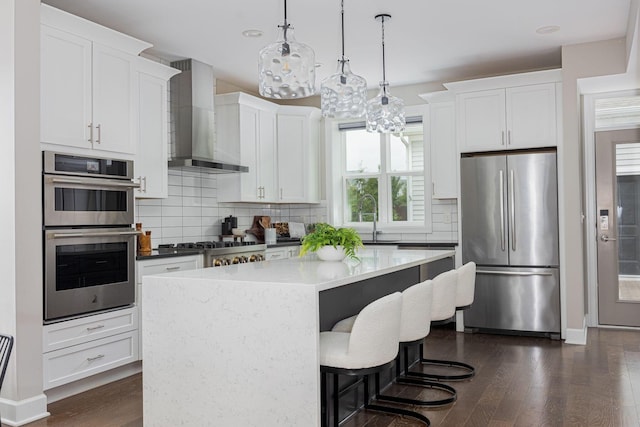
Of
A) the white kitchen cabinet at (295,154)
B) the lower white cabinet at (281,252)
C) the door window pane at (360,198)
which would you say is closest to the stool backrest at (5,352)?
the lower white cabinet at (281,252)

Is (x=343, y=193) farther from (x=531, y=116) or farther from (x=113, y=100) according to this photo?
(x=113, y=100)

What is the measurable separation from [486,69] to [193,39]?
3.03 metres

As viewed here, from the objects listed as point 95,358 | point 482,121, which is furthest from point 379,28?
point 95,358

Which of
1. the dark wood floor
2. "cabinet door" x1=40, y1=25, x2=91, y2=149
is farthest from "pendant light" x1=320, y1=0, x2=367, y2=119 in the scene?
the dark wood floor

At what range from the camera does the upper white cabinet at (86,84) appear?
11.9 feet

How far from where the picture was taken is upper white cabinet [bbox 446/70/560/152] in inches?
209

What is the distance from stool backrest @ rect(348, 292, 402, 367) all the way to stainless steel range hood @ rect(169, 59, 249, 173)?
293 cm

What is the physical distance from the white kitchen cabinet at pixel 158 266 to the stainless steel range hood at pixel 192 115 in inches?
36.0

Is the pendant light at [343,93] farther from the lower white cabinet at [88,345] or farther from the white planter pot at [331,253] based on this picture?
the lower white cabinet at [88,345]

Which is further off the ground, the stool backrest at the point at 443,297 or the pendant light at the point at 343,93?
the pendant light at the point at 343,93

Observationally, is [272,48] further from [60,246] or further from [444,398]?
[444,398]

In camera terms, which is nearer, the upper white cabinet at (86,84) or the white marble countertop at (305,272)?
the white marble countertop at (305,272)

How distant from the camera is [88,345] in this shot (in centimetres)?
377

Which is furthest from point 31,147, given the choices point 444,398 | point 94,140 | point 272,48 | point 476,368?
point 476,368
